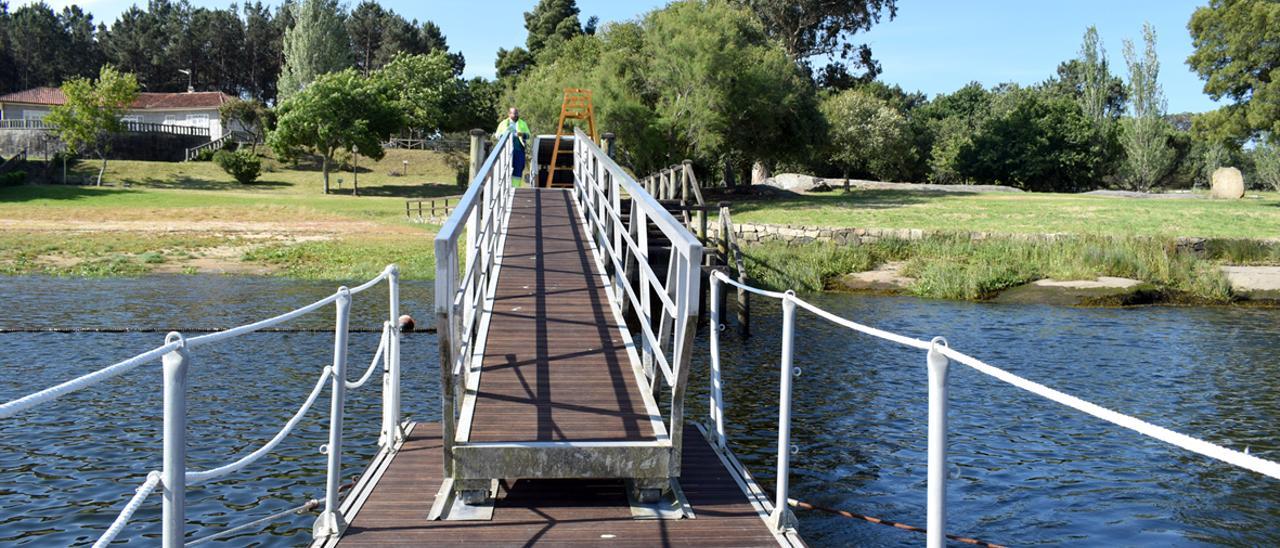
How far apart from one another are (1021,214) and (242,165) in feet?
142

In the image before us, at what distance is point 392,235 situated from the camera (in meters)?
36.7

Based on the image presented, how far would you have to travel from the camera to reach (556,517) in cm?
620

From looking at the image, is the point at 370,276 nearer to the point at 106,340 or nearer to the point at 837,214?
the point at 106,340

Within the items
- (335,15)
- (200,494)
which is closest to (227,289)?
(200,494)

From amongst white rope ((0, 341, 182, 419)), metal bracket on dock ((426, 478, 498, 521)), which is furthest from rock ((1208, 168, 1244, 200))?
white rope ((0, 341, 182, 419))

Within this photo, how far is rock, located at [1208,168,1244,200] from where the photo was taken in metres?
51.5

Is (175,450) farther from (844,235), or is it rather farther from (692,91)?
(692,91)

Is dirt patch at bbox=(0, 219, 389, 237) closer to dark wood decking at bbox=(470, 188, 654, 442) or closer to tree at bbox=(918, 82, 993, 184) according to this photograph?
dark wood decking at bbox=(470, 188, 654, 442)

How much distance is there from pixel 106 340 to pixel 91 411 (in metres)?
5.25

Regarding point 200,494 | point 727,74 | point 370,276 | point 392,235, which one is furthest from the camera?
point 727,74

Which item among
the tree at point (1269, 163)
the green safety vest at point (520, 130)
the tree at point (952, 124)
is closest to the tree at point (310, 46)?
the tree at point (952, 124)

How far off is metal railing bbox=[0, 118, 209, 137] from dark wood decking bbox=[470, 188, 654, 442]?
2299 inches

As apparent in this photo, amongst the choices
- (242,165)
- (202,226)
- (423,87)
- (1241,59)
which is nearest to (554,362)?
(202,226)

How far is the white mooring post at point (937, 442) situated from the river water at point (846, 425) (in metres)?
3.11
